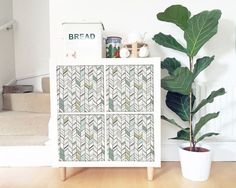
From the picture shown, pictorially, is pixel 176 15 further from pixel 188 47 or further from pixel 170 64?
pixel 170 64

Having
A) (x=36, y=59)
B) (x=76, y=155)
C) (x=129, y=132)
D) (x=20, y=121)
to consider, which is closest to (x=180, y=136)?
(x=129, y=132)

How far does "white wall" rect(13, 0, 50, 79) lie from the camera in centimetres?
321

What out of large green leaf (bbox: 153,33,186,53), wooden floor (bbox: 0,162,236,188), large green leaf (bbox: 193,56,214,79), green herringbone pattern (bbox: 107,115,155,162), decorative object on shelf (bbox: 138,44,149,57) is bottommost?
wooden floor (bbox: 0,162,236,188)

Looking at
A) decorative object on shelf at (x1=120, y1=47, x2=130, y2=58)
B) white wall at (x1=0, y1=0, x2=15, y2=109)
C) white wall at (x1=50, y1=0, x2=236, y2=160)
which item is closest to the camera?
decorative object on shelf at (x1=120, y1=47, x2=130, y2=58)

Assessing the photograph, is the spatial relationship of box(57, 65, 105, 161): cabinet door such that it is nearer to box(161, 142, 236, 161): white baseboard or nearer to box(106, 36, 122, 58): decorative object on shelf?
box(106, 36, 122, 58): decorative object on shelf

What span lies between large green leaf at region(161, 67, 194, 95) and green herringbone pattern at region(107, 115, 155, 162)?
0.24 meters

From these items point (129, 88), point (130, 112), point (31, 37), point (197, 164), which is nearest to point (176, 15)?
point (129, 88)

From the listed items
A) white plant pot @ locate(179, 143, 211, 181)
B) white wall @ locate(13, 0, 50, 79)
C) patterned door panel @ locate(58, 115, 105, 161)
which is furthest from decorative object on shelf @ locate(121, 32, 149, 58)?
white wall @ locate(13, 0, 50, 79)

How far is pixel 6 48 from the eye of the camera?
9.96 feet

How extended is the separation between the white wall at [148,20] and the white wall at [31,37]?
1221 millimetres

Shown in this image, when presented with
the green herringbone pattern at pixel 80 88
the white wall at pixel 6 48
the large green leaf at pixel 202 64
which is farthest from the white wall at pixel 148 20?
the white wall at pixel 6 48

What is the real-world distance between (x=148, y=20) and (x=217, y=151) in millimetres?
1136

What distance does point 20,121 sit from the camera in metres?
2.30

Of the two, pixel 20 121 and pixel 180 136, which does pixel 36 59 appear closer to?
pixel 20 121
